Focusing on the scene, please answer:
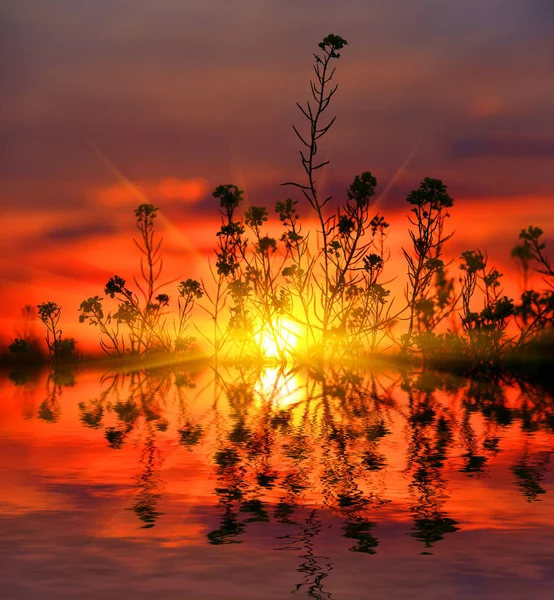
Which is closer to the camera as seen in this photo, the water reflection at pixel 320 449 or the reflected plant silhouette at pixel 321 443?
the water reflection at pixel 320 449

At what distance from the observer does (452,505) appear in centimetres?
970

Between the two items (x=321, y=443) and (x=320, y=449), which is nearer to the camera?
(x=320, y=449)

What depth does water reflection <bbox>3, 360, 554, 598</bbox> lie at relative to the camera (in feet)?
29.1

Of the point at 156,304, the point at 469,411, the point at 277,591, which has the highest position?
the point at 156,304

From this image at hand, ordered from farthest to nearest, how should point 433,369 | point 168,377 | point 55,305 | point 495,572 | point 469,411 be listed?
point 55,305
point 433,369
point 168,377
point 469,411
point 495,572

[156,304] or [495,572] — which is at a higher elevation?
[156,304]

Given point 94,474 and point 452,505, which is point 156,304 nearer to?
point 94,474

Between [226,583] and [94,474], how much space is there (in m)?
5.10

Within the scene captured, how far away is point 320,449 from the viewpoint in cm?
1377

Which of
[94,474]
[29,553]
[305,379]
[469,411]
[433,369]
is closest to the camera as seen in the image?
[29,553]

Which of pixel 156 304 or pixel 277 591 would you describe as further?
pixel 156 304

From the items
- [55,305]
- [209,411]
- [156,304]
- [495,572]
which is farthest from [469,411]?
[55,305]

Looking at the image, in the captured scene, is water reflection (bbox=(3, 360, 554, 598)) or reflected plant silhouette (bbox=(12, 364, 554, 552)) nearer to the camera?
water reflection (bbox=(3, 360, 554, 598))

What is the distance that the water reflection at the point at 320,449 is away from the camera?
8.88 metres
